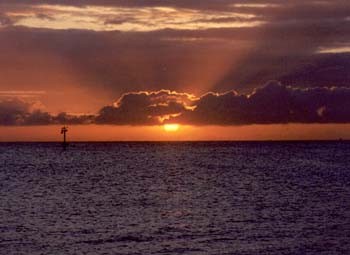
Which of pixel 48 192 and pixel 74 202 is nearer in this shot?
pixel 74 202

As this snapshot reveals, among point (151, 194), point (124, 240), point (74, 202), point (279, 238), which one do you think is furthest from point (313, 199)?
point (124, 240)

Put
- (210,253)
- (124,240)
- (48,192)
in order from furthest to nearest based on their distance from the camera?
(48,192) → (124,240) → (210,253)

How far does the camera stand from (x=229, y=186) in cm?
10212

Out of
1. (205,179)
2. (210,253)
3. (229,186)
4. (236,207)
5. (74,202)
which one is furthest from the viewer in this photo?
(205,179)

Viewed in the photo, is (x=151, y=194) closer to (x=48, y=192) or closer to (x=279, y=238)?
(x=48, y=192)

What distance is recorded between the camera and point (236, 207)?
73.3 metres

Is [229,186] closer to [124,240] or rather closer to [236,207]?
[236,207]

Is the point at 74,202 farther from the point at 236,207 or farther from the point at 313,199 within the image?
the point at 313,199

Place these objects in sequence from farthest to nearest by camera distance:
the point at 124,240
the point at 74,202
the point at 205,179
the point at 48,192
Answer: the point at 205,179 < the point at 48,192 < the point at 74,202 < the point at 124,240

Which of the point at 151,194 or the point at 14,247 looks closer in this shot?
the point at 14,247

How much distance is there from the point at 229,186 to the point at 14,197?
3002 cm

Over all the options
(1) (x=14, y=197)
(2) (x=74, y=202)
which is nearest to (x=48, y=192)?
(1) (x=14, y=197)

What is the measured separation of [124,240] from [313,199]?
3588 centimetres

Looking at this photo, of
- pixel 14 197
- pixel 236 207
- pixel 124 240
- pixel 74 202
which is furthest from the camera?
pixel 14 197
